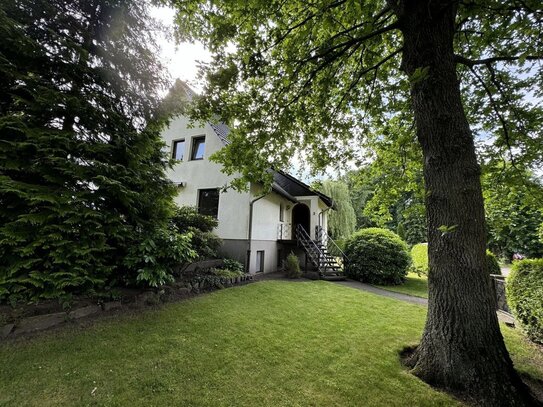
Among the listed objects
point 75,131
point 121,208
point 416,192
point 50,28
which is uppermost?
point 50,28

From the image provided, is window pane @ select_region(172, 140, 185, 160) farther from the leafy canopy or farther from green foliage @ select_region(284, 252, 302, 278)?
green foliage @ select_region(284, 252, 302, 278)

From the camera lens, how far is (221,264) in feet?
28.8

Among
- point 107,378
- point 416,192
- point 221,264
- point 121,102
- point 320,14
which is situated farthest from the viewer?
point 221,264

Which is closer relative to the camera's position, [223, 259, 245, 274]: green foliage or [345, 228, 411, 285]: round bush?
[223, 259, 245, 274]: green foliage

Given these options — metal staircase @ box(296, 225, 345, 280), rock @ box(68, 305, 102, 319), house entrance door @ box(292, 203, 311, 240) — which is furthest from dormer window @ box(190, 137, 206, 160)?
rock @ box(68, 305, 102, 319)

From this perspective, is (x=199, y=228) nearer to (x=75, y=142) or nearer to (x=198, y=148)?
(x=198, y=148)

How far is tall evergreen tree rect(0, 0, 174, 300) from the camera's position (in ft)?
12.7

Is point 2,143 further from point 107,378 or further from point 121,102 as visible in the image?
point 107,378

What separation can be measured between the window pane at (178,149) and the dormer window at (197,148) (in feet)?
2.11

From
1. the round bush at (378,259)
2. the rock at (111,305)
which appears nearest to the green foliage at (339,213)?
the round bush at (378,259)

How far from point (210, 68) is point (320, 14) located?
1943 millimetres

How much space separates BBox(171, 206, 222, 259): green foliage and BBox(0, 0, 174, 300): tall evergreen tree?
100 inches

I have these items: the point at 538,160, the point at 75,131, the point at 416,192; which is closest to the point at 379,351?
the point at 416,192

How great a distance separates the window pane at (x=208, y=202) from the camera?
10.7 metres
